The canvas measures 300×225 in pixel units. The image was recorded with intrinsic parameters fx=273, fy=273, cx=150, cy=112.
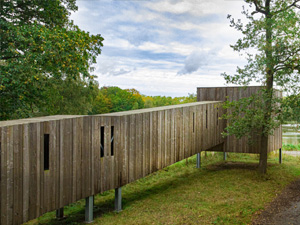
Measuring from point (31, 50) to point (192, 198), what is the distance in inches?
325

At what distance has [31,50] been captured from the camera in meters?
10.7

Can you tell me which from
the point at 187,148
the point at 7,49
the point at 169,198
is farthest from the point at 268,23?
the point at 7,49

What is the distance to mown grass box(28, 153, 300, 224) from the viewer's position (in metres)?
7.46

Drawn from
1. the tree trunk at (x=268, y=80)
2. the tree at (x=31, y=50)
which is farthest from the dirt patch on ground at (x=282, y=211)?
the tree at (x=31, y=50)

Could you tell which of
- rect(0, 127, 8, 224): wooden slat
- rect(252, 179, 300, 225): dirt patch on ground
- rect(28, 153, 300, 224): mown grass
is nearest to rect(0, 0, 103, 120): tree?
rect(28, 153, 300, 224): mown grass

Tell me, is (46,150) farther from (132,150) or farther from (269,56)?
(269,56)

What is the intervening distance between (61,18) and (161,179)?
9230mm

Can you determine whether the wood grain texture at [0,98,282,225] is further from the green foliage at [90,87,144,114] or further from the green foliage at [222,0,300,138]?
the green foliage at [90,87,144,114]

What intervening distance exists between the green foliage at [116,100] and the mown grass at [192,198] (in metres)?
33.7

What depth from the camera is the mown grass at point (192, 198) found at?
746cm

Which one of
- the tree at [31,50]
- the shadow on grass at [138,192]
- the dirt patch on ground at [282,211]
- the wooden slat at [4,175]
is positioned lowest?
the shadow on grass at [138,192]

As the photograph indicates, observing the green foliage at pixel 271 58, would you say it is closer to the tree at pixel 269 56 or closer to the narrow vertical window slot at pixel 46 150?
the tree at pixel 269 56

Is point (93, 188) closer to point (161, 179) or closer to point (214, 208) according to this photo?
point (214, 208)

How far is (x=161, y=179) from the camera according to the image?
13430 mm
